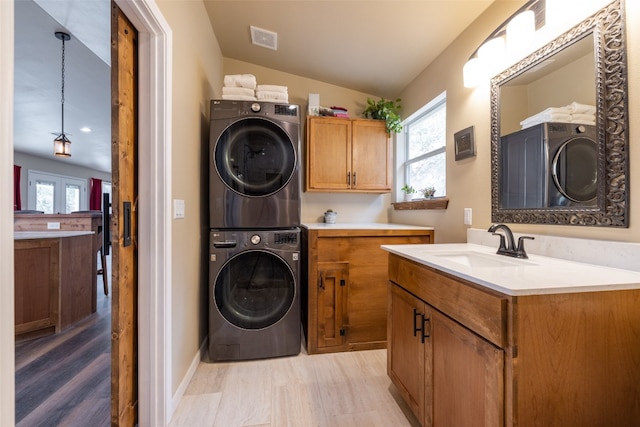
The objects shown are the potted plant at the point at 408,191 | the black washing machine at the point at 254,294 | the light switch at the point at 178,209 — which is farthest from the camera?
the potted plant at the point at 408,191

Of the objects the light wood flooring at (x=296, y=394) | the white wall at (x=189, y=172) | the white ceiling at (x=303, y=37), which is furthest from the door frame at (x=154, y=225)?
the white ceiling at (x=303, y=37)

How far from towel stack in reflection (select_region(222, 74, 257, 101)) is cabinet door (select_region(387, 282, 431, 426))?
172cm

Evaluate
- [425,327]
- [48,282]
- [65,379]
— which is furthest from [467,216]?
[48,282]

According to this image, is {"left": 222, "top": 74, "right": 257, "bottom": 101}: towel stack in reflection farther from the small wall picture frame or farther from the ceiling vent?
the small wall picture frame

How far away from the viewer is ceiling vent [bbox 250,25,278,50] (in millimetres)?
2152

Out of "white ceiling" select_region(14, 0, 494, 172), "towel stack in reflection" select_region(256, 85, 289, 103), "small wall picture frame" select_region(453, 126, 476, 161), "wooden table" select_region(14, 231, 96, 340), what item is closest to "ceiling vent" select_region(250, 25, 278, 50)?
"white ceiling" select_region(14, 0, 494, 172)

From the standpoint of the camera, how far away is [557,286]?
769 mm

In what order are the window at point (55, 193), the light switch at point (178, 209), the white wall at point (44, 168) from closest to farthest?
the light switch at point (178, 209) < the white wall at point (44, 168) < the window at point (55, 193)

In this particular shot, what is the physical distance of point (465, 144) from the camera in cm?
181

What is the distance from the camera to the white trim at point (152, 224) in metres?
1.29

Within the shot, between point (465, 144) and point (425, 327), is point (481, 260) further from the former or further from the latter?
point (465, 144)

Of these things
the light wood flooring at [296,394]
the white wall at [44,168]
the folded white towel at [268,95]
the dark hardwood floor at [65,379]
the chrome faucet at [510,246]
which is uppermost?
the white wall at [44,168]

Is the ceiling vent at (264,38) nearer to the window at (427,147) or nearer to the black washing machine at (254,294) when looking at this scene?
the window at (427,147)

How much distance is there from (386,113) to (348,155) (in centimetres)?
57
